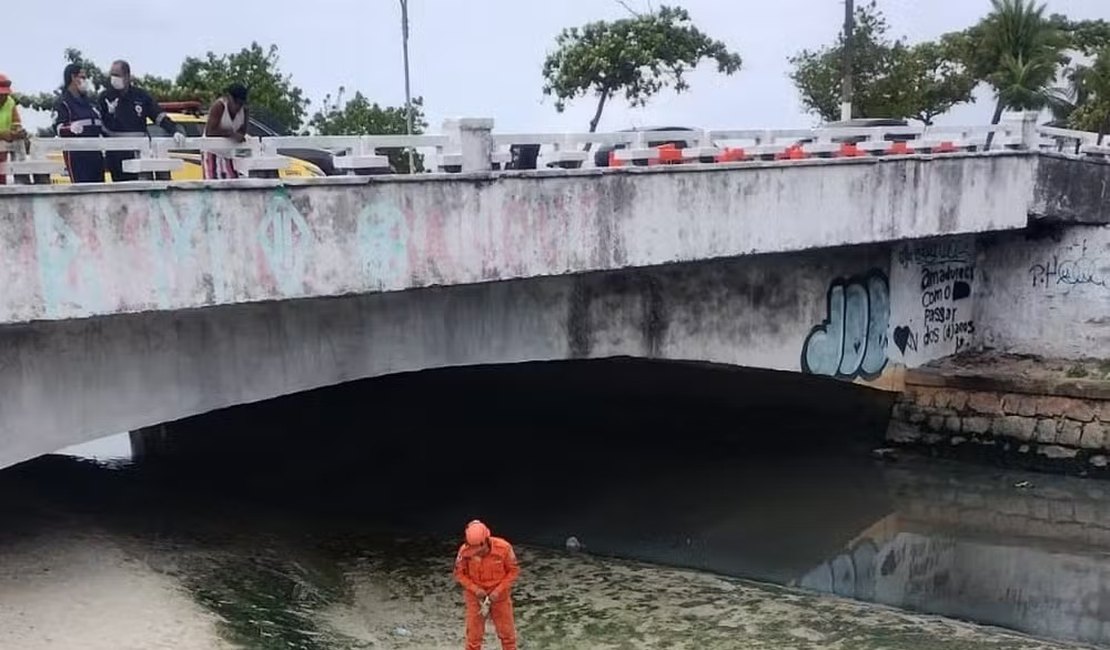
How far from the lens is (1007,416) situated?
67.4ft

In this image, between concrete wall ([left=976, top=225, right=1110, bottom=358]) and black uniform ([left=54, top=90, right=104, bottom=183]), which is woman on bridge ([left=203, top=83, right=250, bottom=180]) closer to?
black uniform ([left=54, top=90, right=104, bottom=183])

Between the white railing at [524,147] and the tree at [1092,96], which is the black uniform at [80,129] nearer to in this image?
the white railing at [524,147]

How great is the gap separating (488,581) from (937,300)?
14673 millimetres

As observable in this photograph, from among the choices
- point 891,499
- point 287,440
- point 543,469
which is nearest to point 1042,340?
point 891,499

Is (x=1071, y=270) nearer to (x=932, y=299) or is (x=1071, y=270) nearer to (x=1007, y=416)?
(x=932, y=299)

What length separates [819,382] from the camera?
2312 centimetres

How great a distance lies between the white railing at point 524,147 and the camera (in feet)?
34.2

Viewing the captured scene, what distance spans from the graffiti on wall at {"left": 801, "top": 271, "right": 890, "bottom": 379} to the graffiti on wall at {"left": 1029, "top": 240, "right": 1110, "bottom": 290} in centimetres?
339

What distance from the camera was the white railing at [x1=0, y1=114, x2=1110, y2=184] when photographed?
1041cm

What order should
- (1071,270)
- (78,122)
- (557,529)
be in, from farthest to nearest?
(1071,270) → (557,529) → (78,122)

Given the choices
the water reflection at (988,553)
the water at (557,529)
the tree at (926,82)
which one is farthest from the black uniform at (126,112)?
the tree at (926,82)

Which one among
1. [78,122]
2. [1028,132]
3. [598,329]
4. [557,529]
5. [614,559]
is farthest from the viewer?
[1028,132]

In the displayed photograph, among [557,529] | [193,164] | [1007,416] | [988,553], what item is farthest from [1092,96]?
[193,164]

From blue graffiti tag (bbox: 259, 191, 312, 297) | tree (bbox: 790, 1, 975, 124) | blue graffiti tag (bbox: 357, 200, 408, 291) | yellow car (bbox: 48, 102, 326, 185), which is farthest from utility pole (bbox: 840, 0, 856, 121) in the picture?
blue graffiti tag (bbox: 259, 191, 312, 297)
